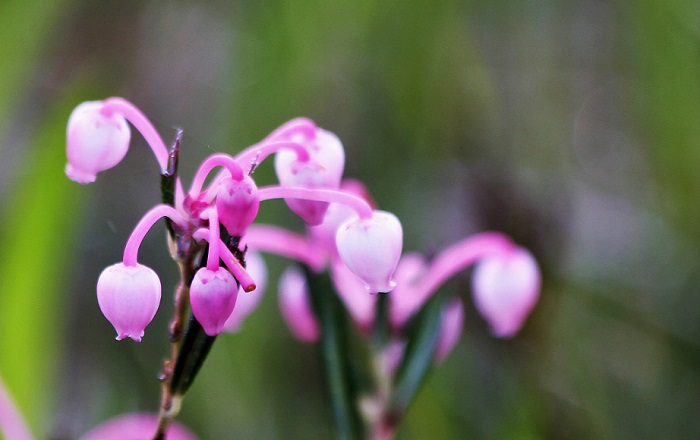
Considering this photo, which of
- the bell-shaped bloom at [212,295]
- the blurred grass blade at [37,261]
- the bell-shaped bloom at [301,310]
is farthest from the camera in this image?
the blurred grass blade at [37,261]

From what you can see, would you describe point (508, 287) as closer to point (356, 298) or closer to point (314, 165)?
point (356, 298)

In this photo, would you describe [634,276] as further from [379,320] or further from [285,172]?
[285,172]

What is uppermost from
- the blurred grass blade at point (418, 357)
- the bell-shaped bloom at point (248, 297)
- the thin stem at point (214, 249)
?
the thin stem at point (214, 249)

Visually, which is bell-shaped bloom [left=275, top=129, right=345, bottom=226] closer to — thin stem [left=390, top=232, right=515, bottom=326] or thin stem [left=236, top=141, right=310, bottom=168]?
thin stem [left=236, top=141, right=310, bottom=168]

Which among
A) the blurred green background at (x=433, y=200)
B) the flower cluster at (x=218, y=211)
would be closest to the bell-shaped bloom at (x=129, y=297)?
the flower cluster at (x=218, y=211)

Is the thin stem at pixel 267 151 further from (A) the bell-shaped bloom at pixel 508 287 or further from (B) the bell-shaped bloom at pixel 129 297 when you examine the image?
(A) the bell-shaped bloom at pixel 508 287

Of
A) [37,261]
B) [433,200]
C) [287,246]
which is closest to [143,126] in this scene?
[287,246]

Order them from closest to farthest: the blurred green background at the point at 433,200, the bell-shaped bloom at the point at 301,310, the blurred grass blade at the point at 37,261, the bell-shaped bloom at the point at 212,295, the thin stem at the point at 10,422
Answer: the bell-shaped bloom at the point at 212,295
the thin stem at the point at 10,422
the bell-shaped bloom at the point at 301,310
the blurred grass blade at the point at 37,261
the blurred green background at the point at 433,200

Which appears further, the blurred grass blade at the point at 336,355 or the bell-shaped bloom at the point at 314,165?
the blurred grass blade at the point at 336,355
